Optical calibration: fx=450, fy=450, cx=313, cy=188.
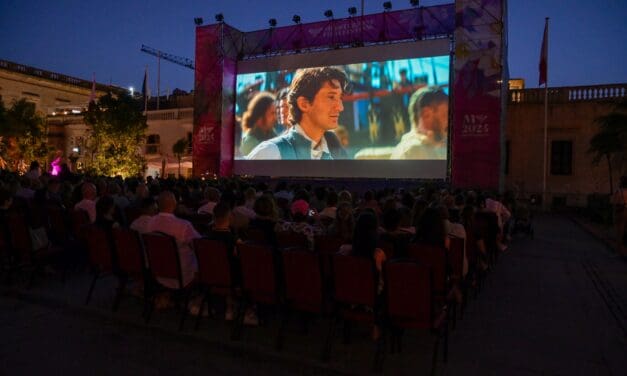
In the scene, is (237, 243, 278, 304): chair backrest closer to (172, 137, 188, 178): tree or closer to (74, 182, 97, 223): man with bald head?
(74, 182, 97, 223): man with bald head

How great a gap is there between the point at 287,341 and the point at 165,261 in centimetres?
134

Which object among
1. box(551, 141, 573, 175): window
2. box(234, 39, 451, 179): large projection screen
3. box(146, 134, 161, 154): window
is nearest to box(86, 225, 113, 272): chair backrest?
box(234, 39, 451, 179): large projection screen

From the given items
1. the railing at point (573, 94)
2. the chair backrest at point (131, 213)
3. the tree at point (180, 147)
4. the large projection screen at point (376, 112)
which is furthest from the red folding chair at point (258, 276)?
the tree at point (180, 147)

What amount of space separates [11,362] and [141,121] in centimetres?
1779

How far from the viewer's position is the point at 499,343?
395cm

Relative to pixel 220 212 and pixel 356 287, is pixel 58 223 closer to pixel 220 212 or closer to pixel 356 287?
pixel 220 212

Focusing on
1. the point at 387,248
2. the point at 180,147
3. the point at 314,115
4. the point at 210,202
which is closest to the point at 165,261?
the point at 387,248

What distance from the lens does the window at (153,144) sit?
2752cm

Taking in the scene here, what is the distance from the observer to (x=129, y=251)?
4.46 meters

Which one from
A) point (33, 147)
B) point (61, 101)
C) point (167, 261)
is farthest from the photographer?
point (61, 101)

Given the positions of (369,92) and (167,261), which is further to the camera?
(369,92)

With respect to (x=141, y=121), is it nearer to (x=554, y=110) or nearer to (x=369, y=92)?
(x=369, y=92)

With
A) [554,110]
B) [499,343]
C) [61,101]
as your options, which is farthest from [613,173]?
[61,101]

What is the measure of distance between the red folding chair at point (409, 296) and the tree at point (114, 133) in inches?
716
